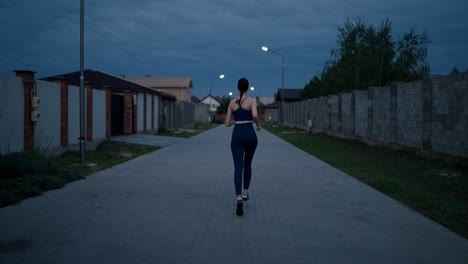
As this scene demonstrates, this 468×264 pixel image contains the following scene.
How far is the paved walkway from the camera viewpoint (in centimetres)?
427

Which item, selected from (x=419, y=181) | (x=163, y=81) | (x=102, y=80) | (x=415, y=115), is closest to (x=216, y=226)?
(x=419, y=181)

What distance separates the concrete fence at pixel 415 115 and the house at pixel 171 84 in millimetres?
45472

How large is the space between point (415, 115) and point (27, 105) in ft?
37.2

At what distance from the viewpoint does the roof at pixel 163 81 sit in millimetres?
66812

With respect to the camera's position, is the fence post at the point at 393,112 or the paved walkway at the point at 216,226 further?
the fence post at the point at 393,112

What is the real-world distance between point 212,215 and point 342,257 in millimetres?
2195

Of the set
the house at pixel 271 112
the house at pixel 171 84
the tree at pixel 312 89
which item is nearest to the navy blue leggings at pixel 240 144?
the tree at pixel 312 89

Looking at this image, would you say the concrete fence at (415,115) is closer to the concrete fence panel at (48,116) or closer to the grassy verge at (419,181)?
the grassy verge at (419,181)

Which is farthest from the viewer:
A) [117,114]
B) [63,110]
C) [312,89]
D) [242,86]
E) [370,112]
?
[312,89]

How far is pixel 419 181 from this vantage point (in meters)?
9.12

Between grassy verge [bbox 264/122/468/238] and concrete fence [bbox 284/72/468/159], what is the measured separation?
1.85ft

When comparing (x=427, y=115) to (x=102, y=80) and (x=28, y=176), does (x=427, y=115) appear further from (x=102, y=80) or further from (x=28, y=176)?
(x=102, y=80)

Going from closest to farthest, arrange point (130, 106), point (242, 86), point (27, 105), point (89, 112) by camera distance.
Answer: point (242, 86), point (27, 105), point (89, 112), point (130, 106)

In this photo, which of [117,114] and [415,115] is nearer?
[415,115]
